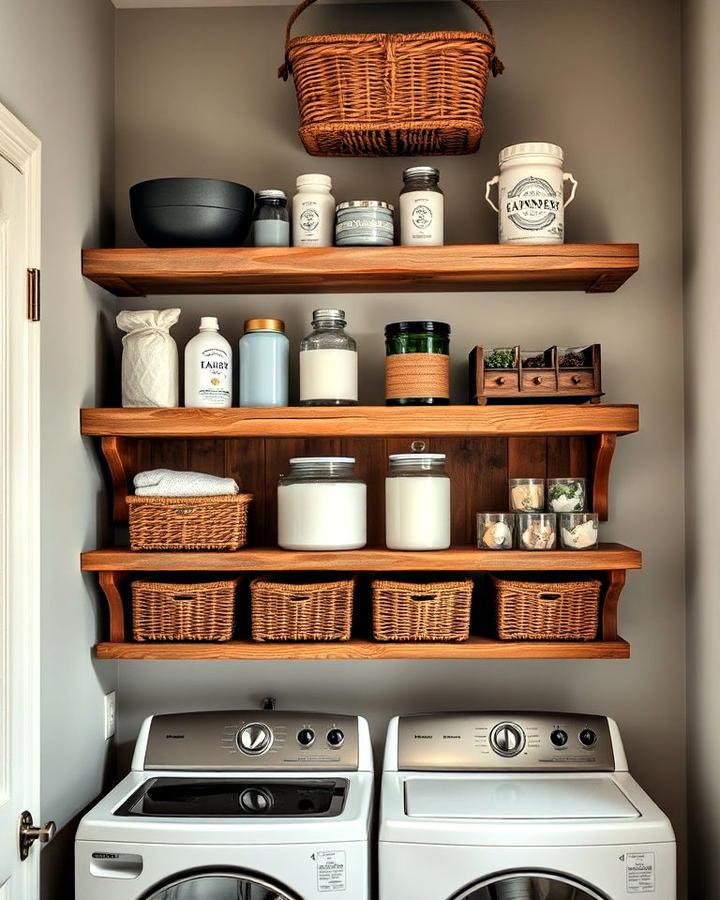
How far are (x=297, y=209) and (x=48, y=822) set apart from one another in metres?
1.38

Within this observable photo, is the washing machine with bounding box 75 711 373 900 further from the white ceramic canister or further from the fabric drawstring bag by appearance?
the white ceramic canister

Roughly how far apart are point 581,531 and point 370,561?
1.53 ft

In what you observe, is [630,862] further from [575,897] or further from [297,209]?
[297,209]

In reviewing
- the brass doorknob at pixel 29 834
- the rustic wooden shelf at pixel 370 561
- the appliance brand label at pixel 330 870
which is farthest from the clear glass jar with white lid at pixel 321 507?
the brass doorknob at pixel 29 834

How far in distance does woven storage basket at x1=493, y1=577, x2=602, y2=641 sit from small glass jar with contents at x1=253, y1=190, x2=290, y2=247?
927mm

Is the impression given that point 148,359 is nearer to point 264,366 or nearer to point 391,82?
point 264,366

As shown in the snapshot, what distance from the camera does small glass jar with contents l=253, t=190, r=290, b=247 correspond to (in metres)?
2.09

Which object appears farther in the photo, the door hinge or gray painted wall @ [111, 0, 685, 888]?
gray painted wall @ [111, 0, 685, 888]

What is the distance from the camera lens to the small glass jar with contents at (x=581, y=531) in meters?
2.00

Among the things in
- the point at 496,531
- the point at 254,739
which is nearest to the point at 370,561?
the point at 496,531

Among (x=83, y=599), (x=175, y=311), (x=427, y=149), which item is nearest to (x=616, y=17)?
(x=427, y=149)

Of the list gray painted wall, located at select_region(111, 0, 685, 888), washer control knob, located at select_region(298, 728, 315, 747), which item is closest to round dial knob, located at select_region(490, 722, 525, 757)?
gray painted wall, located at select_region(111, 0, 685, 888)

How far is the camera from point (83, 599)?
202 centimetres

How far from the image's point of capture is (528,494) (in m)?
2.05
